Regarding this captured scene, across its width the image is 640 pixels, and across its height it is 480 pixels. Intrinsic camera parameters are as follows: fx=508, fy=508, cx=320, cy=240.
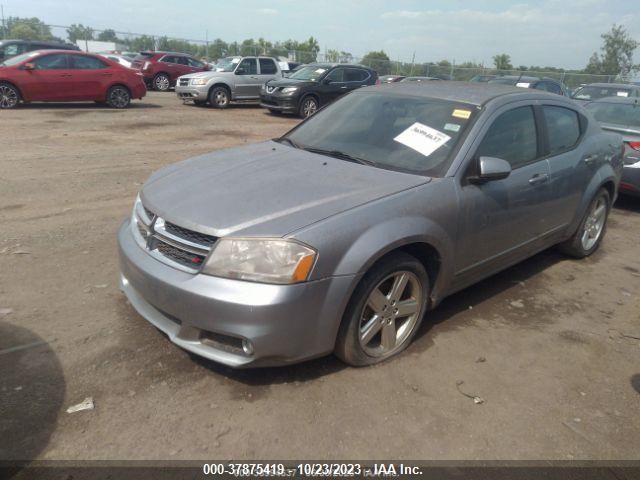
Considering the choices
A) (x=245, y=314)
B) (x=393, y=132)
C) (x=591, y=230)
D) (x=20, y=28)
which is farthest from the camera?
(x=20, y=28)

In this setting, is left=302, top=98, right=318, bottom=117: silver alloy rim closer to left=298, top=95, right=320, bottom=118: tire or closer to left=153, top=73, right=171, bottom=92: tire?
left=298, top=95, right=320, bottom=118: tire

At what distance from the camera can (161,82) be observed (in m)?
22.3

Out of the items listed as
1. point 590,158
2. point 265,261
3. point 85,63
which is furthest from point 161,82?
point 265,261

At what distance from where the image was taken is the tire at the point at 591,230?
502cm

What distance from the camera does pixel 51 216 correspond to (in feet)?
17.9

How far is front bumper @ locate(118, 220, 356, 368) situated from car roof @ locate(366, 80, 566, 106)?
6.37 ft

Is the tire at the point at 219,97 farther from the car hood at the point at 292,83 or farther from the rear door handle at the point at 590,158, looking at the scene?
the rear door handle at the point at 590,158

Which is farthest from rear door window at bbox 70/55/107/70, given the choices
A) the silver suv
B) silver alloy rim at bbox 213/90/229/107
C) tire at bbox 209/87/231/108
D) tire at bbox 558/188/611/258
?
tire at bbox 558/188/611/258

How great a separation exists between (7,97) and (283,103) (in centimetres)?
740

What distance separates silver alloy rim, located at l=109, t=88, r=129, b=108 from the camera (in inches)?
587

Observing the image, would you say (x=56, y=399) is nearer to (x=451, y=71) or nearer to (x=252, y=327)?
A: (x=252, y=327)

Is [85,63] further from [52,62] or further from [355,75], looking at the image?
[355,75]

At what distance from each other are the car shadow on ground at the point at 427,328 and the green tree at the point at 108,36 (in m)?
45.1

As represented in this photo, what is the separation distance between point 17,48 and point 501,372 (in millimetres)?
19861
